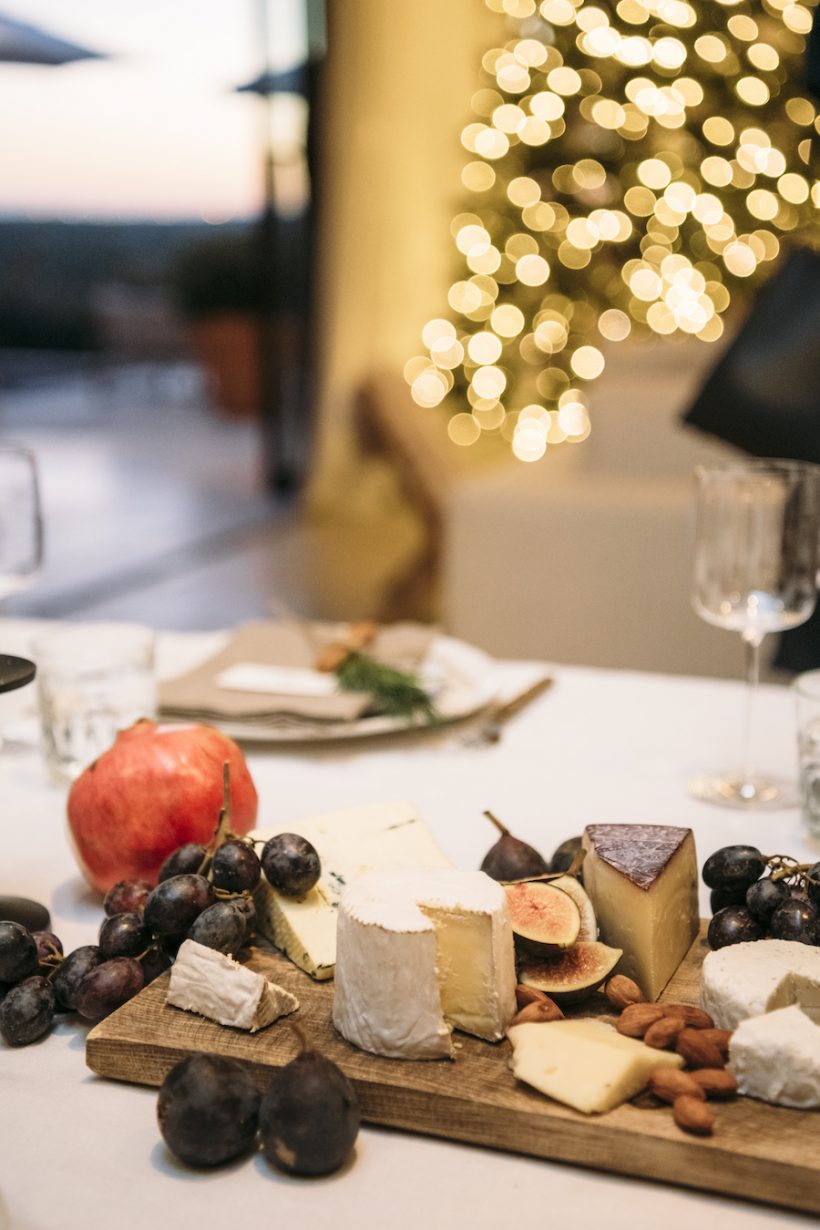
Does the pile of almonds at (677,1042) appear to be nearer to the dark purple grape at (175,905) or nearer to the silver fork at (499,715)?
the dark purple grape at (175,905)

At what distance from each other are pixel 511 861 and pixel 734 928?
0.15 m

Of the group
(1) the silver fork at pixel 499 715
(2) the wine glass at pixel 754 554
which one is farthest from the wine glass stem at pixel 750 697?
(1) the silver fork at pixel 499 715

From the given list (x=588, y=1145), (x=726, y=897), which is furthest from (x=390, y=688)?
(x=588, y=1145)

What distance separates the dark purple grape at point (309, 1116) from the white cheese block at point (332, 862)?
0.15 m

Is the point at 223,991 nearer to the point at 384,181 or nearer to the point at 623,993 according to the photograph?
the point at 623,993

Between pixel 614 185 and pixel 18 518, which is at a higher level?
pixel 614 185

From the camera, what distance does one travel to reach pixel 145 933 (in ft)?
2.61

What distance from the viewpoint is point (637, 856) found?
0.79 m

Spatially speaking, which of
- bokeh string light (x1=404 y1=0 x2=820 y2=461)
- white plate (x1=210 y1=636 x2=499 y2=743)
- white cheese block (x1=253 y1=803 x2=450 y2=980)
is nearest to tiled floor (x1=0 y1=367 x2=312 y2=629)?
bokeh string light (x1=404 y1=0 x2=820 y2=461)

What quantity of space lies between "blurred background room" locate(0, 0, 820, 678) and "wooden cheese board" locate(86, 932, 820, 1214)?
3.90 meters

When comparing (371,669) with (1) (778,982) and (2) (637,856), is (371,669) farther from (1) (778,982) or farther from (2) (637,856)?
(1) (778,982)

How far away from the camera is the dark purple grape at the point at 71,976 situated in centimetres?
77

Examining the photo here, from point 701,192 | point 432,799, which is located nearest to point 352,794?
point 432,799

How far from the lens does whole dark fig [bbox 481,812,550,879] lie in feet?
2.87
